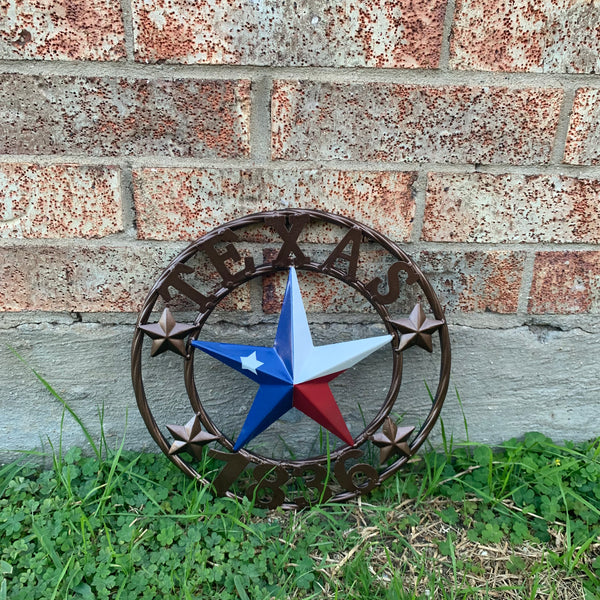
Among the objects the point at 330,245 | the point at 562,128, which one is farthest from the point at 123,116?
the point at 562,128

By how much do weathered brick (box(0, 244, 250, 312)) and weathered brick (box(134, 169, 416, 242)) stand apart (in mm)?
80

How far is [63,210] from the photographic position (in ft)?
4.03

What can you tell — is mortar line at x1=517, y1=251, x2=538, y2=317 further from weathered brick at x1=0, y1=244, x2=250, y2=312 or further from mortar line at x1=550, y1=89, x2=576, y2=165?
weathered brick at x1=0, y1=244, x2=250, y2=312

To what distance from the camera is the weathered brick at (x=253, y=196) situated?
1.20 m

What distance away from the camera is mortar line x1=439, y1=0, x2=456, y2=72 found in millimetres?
1100

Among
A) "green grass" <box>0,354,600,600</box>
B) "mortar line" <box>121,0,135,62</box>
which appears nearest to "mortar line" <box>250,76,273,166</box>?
"mortar line" <box>121,0,135,62</box>

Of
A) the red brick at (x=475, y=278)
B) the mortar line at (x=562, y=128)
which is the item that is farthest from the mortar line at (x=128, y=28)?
the mortar line at (x=562, y=128)

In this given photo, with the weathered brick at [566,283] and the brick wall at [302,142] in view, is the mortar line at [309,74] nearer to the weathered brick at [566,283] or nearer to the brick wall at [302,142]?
the brick wall at [302,142]

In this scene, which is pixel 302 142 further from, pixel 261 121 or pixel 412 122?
pixel 412 122

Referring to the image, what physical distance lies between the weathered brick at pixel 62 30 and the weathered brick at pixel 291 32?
6 centimetres

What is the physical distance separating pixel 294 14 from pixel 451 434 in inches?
42.6

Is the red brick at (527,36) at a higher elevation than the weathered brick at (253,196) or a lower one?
higher

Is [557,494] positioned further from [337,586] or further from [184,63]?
[184,63]

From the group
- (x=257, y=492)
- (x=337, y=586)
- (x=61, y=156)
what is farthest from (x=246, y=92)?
(x=337, y=586)
